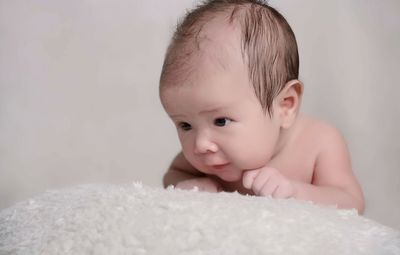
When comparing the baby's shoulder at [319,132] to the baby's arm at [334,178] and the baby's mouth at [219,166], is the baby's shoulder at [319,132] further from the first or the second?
the baby's mouth at [219,166]

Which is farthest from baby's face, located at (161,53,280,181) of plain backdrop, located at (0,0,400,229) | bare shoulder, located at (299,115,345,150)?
plain backdrop, located at (0,0,400,229)

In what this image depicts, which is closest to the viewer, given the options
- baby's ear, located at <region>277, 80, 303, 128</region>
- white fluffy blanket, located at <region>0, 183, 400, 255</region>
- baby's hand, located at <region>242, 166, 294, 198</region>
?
white fluffy blanket, located at <region>0, 183, 400, 255</region>

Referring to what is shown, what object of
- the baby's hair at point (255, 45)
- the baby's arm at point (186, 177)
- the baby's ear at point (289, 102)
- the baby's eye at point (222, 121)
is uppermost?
the baby's hair at point (255, 45)

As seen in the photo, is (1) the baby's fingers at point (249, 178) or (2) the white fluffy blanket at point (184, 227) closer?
(2) the white fluffy blanket at point (184, 227)

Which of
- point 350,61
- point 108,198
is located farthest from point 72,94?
point 108,198

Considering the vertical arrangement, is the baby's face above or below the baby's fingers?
above

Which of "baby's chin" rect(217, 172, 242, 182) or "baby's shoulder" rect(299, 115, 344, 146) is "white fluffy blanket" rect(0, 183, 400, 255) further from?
"baby's shoulder" rect(299, 115, 344, 146)

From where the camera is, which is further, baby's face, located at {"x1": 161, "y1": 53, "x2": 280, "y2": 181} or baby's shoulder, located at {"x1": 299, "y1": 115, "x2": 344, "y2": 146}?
baby's shoulder, located at {"x1": 299, "y1": 115, "x2": 344, "y2": 146}

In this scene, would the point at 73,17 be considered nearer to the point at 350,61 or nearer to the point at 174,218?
the point at 350,61

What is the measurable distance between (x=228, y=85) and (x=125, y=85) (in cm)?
60

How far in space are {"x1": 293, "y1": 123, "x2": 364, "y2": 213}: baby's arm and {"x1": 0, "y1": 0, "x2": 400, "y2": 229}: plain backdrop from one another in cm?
32

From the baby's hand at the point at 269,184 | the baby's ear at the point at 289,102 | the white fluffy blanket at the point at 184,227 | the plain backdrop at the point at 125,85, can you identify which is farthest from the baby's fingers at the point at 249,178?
the plain backdrop at the point at 125,85

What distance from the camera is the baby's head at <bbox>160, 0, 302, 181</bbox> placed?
2.97 feet

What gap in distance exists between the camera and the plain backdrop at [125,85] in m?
1.38
